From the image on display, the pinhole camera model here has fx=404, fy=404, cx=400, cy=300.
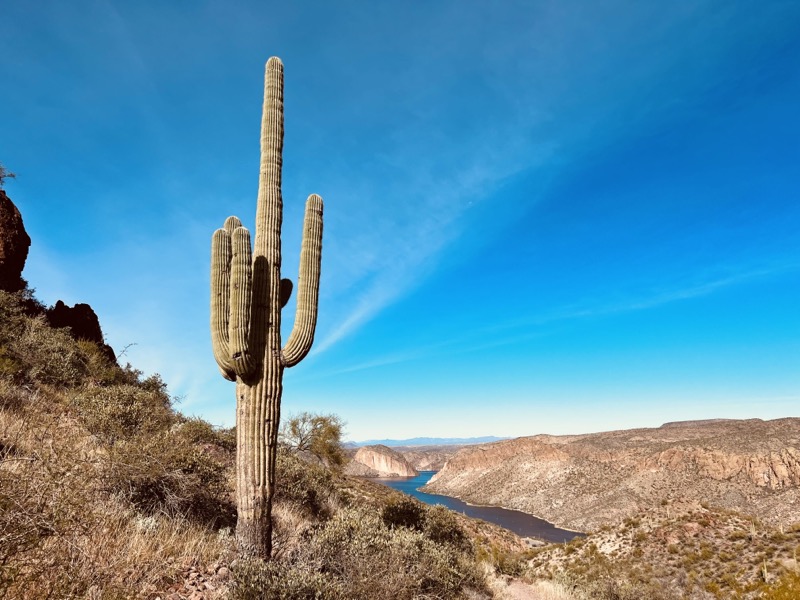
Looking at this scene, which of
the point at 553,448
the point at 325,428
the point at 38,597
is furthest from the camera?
the point at 553,448

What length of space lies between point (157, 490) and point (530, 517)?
5730 centimetres

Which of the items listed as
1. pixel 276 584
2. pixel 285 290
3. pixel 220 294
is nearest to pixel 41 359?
pixel 220 294

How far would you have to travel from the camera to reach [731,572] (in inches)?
625

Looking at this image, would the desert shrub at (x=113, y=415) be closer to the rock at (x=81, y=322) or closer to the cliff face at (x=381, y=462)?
the rock at (x=81, y=322)

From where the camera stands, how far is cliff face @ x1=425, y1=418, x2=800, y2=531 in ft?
118

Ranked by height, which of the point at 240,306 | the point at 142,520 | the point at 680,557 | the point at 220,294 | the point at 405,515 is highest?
the point at 220,294

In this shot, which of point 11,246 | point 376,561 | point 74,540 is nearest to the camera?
point 74,540

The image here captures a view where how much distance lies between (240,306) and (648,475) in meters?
54.2

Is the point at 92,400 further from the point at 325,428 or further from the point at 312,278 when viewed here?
the point at 325,428

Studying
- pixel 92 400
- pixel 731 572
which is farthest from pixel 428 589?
pixel 731 572

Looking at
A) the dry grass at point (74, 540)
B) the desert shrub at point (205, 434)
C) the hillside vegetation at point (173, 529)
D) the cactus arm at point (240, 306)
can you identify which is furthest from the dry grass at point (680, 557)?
the cactus arm at point (240, 306)

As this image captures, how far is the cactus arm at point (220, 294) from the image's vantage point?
6254 millimetres

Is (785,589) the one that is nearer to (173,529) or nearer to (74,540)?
(173,529)

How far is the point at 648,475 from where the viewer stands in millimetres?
46031
